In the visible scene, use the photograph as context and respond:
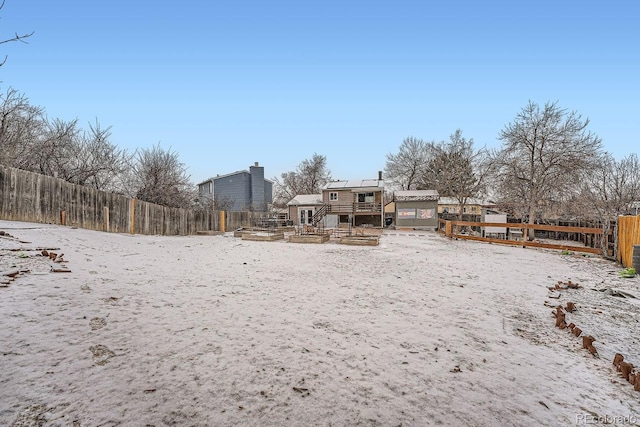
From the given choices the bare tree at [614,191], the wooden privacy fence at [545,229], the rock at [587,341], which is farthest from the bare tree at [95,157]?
the bare tree at [614,191]

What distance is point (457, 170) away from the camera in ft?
96.4

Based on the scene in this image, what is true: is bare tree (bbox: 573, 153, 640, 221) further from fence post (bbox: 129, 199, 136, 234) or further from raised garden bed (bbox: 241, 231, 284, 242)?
fence post (bbox: 129, 199, 136, 234)

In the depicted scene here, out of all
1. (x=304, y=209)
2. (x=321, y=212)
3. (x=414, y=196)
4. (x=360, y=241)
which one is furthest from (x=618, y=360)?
(x=304, y=209)

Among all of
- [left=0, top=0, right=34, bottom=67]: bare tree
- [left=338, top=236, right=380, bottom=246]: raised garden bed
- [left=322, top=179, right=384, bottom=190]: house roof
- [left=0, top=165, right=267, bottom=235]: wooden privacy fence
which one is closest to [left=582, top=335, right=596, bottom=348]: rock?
[left=0, top=0, right=34, bottom=67]: bare tree

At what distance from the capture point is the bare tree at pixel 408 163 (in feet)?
135

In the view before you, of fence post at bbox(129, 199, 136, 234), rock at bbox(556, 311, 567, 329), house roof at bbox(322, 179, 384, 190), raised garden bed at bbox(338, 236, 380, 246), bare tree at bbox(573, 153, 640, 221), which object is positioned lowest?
rock at bbox(556, 311, 567, 329)

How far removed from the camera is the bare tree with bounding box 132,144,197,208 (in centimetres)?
1841

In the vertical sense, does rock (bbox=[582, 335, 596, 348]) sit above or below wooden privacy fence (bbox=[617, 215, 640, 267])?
below

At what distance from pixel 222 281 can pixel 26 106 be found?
1555 centimetres

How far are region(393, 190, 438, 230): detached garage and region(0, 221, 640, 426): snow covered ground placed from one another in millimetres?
21992

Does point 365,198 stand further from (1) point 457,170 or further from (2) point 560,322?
(2) point 560,322

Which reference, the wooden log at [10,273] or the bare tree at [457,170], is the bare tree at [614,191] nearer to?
the bare tree at [457,170]

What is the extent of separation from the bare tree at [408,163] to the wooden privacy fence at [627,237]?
3266 cm

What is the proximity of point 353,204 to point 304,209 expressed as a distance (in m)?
6.41
